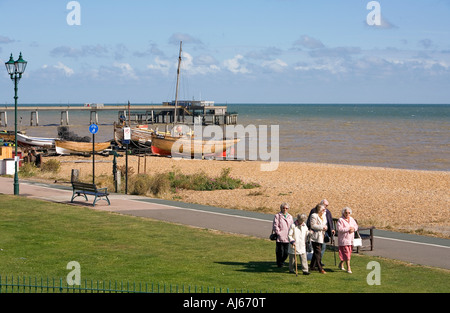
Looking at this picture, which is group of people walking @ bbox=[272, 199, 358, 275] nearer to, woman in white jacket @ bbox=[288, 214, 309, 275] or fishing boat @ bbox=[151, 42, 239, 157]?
woman in white jacket @ bbox=[288, 214, 309, 275]

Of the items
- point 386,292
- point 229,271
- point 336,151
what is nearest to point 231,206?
point 229,271

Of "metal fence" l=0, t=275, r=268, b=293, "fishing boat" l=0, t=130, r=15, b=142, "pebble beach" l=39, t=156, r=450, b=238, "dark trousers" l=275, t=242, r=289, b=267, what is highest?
"fishing boat" l=0, t=130, r=15, b=142

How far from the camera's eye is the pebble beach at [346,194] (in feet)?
73.2

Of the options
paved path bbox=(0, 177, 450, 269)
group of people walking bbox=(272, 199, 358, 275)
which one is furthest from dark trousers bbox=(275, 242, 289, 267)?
paved path bbox=(0, 177, 450, 269)

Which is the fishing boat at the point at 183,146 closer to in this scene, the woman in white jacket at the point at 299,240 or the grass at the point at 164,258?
the grass at the point at 164,258

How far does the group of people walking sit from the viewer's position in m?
13.1

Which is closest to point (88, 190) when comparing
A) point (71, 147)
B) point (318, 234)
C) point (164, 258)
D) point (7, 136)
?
point (164, 258)

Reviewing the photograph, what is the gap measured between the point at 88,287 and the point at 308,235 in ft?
16.0

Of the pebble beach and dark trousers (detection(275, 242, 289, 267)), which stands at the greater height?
dark trousers (detection(275, 242, 289, 267))

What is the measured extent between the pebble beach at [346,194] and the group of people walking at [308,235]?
6.44 meters

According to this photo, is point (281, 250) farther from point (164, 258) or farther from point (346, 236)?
point (164, 258)

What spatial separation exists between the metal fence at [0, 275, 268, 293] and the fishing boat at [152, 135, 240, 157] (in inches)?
1627
